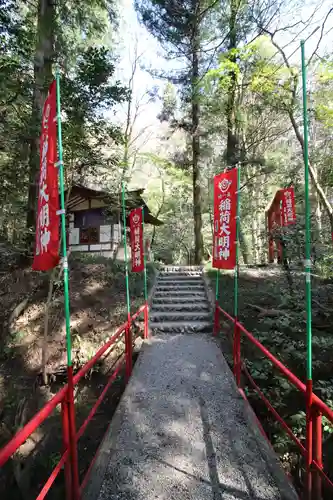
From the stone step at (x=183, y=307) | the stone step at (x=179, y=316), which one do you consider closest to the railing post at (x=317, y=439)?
the stone step at (x=179, y=316)

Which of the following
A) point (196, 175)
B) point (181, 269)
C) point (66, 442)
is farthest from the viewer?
point (196, 175)

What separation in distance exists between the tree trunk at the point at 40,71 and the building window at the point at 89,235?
7.41m

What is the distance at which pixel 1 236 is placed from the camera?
8.60 m

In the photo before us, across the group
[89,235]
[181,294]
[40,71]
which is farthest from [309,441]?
[89,235]

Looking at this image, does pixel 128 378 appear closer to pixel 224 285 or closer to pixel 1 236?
pixel 224 285

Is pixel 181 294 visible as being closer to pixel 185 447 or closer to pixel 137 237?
pixel 137 237

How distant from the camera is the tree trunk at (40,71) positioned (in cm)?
613

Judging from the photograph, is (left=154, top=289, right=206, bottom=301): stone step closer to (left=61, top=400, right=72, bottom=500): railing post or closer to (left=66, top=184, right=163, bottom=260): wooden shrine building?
(left=61, top=400, right=72, bottom=500): railing post

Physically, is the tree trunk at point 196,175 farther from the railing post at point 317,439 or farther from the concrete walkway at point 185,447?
the railing post at point 317,439

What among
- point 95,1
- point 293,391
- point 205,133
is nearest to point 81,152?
point 95,1

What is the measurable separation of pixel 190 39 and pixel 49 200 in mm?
9551

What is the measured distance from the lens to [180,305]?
7129 mm

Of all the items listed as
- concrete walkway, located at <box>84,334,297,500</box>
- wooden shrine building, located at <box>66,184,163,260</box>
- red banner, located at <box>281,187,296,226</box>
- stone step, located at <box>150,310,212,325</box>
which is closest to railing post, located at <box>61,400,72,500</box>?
concrete walkway, located at <box>84,334,297,500</box>

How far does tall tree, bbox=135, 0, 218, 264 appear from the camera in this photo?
8.62 m
